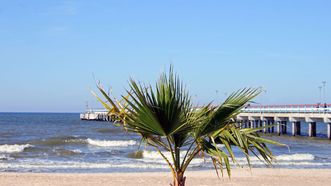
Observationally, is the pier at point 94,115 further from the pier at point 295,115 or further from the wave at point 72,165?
the wave at point 72,165

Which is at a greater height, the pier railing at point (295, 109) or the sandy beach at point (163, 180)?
the pier railing at point (295, 109)

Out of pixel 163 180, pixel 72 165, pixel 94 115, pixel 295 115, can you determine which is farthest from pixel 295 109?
pixel 94 115

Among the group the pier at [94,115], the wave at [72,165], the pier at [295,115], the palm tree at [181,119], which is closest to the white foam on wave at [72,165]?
the wave at [72,165]

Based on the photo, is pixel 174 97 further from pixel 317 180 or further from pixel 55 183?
pixel 317 180

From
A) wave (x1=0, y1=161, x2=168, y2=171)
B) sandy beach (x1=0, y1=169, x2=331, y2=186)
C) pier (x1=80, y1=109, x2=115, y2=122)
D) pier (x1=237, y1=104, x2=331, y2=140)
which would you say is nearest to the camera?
sandy beach (x1=0, y1=169, x2=331, y2=186)

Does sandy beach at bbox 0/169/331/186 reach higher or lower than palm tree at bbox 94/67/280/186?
lower

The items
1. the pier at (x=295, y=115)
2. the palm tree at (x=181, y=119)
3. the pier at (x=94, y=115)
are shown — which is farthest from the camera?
the pier at (x=94, y=115)

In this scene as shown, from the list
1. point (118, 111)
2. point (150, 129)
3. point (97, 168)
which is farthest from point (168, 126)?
point (97, 168)

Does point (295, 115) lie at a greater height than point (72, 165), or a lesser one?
greater

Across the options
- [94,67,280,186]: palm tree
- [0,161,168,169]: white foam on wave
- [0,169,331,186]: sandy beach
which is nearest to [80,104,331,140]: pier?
[0,161,168,169]: white foam on wave

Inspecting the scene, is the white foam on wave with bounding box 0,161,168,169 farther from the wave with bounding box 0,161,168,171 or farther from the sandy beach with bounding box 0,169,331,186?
the sandy beach with bounding box 0,169,331,186

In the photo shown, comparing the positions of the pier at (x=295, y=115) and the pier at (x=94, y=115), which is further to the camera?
the pier at (x=94, y=115)

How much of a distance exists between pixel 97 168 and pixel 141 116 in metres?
16.3

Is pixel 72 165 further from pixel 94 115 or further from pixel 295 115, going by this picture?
pixel 94 115
